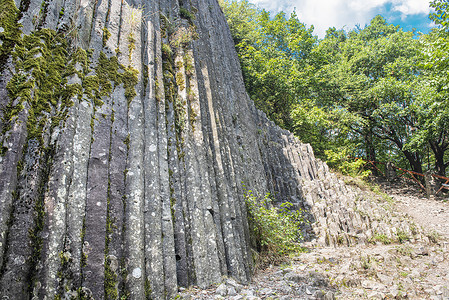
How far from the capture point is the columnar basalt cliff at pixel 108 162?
8.91 feet

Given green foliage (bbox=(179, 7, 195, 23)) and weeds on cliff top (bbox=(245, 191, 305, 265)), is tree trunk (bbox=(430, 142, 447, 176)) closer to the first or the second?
weeds on cliff top (bbox=(245, 191, 305, 265))

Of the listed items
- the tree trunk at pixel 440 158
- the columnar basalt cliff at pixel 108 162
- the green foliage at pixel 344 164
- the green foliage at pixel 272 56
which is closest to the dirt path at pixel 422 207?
the tree trunk at pixel 440 158

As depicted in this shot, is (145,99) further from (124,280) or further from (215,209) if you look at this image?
(124,280)

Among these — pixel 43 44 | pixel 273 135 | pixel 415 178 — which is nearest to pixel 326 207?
pixel 273 135

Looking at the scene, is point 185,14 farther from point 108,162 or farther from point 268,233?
point 268,233

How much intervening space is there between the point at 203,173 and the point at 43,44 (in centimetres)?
354

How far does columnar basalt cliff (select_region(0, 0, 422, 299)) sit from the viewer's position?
2715 millimetres

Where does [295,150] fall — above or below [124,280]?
above

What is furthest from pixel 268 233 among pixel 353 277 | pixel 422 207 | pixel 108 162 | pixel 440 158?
pixel 440 158

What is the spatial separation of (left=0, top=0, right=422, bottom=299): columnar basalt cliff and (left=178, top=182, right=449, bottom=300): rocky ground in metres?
0.55

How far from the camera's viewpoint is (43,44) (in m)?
3.49

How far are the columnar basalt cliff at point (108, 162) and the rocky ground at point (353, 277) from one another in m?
0.55

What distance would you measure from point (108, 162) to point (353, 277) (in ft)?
18.4

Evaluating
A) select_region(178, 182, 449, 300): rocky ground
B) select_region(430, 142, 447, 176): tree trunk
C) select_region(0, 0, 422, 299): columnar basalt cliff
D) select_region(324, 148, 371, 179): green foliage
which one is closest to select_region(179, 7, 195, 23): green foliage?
select_region(0, 0, 422, 299): columnar basalt cliff
